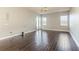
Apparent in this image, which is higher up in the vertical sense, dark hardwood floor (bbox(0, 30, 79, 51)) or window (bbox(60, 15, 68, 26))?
window (bbox(60, 15, 68, 26))

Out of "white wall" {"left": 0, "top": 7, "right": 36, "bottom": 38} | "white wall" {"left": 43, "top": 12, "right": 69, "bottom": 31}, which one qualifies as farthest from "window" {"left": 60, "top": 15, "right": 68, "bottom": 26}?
"white wall" {"left": 0, "top": 7, "right": 36, "bottom": 38}

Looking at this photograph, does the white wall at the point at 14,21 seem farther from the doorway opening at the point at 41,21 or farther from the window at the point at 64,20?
the window at the point at 64,20

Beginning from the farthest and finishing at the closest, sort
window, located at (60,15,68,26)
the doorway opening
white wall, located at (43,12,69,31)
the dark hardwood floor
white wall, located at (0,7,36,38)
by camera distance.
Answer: white wall, located at (43,12,69,31) → window, located at (60,15,68,26) → the doorway opening → white wall, located at (0,7,36,38) → the dark hardwood floor

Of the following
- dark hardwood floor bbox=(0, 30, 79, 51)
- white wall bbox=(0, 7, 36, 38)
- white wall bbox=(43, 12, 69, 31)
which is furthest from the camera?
white wall bbox=(43, 12, 69, 31)

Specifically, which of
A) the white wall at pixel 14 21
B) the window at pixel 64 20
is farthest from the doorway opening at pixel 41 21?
the window at pixel 64 20

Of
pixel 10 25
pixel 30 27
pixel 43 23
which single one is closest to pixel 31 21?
pixel 30 27

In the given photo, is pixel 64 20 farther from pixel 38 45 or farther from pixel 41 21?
pixel 38 45

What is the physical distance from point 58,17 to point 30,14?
3.28 metres

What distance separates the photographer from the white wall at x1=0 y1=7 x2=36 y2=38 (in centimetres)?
527

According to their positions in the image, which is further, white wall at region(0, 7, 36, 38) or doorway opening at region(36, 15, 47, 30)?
doorway opening at region(36, 15, 47, 30)

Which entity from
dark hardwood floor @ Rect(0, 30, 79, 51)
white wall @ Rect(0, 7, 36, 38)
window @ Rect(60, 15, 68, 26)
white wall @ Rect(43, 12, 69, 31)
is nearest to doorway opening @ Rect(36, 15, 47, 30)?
white wall @ Rect(43, 12, 69, 31)

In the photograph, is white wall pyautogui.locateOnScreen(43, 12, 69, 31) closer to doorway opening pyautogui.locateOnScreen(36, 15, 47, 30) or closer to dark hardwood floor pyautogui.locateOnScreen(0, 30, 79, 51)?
doorway opening pyautogui.locateOnScreen(36, 15, 47, 30)
